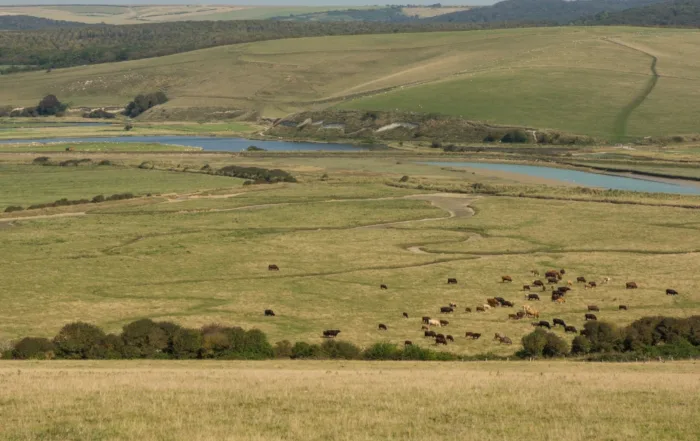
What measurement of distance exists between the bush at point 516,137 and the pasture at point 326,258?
47787mm

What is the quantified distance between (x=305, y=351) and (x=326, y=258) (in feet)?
65.6

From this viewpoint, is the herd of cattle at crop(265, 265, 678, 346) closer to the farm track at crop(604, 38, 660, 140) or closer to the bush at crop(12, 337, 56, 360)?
the bush at crop(12, 337, 56, 360)

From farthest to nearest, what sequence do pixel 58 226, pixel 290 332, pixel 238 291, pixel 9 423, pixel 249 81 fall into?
pixel 249 81 → pixel 58 226 → pixel 238 291 → pixel 290 332 → pixel 9 423

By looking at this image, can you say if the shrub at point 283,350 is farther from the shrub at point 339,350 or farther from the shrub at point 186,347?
the shrub at point 186,347

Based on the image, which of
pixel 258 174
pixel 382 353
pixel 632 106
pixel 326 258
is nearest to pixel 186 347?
pixel 382 353

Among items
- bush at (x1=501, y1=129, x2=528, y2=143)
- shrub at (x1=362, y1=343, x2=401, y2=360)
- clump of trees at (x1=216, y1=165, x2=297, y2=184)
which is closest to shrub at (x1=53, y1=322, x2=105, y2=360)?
shrub at (x1=362, y1=343, x2=401, y2=360)

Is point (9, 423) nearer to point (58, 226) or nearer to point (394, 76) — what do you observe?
point (58, 226)

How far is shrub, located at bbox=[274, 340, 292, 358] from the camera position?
3306cm

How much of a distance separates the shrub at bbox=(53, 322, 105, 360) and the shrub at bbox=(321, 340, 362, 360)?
6.69m

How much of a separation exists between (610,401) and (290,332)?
1815 cm

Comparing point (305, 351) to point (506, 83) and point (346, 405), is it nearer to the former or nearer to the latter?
point (346, 405)

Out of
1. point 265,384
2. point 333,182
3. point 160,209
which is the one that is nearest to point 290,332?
point 265,384

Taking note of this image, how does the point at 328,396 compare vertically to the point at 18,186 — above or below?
above

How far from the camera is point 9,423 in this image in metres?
17.8
